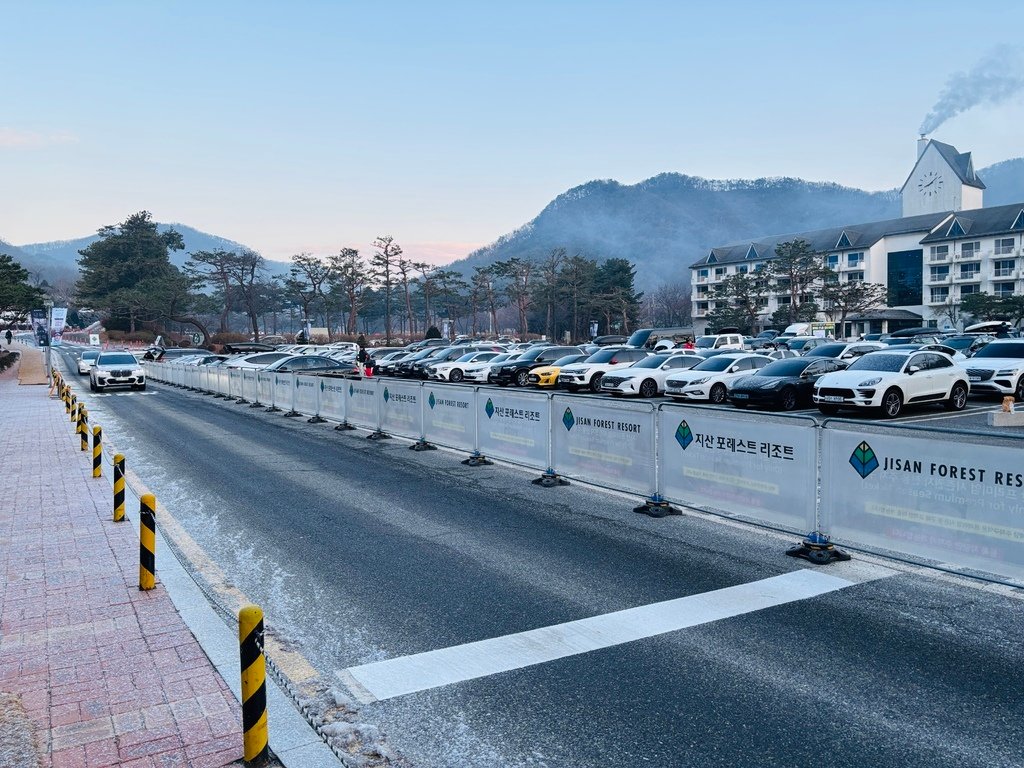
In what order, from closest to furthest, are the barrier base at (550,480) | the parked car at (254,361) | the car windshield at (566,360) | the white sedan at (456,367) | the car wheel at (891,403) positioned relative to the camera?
the barrier base at (550,480), the car wheel at (891,403), the car windshield at (566,360), the white sedan at (456,367), the parked car at (254,361)

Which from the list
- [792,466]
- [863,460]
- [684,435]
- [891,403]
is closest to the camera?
[863,460]

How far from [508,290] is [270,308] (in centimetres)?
4657

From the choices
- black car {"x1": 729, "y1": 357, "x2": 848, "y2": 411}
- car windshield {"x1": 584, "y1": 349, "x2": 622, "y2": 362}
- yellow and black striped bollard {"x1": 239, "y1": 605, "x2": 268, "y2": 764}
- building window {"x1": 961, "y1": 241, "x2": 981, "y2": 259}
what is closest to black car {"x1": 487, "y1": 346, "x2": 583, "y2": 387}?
car windshield {"x1": 584, "y1": 349, "x2": 622, "y2": 362}

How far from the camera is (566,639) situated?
5527 mm

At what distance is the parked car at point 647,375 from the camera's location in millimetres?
26375

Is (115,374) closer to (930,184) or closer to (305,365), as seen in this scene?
(305,365)

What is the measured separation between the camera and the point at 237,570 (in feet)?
24.0

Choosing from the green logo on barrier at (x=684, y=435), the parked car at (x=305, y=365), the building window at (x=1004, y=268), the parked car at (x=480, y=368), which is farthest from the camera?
the building window at (x=1004, y=268)

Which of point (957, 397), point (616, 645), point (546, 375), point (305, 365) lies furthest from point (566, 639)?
point (546, 375)

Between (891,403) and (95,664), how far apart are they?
18.7 metres

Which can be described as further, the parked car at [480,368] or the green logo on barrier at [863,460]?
the parked car at [480,368]

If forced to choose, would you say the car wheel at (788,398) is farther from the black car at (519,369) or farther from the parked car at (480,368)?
the parked car at (480,368)

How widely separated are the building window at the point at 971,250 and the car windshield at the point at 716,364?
255 feet

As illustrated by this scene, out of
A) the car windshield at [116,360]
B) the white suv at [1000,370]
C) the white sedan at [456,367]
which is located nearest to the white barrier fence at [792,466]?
the white suv at [1000,370]
